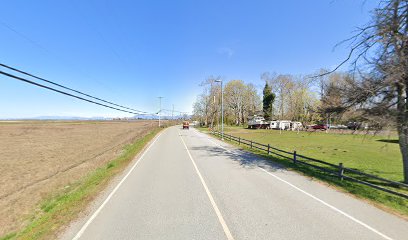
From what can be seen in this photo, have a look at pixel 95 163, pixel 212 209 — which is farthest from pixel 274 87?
pixel 212 209

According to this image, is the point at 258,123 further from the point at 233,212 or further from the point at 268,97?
the point at 233,212

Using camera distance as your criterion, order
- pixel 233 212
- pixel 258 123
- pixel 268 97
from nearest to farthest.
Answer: pixel 233 212 → pixel 258 123 → pixel 268 97

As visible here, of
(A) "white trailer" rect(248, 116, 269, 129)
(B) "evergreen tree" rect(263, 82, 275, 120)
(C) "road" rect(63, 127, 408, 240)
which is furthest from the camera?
(B) "evergreen tree" rect(263, 82, 275, 120)

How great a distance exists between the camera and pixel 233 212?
7129mm

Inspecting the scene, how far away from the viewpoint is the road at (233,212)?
586 cm

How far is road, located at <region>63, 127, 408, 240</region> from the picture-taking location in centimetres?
586

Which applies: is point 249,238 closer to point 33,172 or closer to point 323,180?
point 323,180

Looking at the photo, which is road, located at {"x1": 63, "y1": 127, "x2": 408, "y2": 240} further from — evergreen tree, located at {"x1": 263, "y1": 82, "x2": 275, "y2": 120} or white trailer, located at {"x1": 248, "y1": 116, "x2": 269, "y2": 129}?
evergreen tree, located at {"x1": 263, "y1": 82, "x2": 275, "y2": 120}

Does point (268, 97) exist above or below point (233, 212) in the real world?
above

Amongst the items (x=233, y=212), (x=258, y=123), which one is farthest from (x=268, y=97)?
(x=233, y=212)

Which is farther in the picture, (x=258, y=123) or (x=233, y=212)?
(x=258, y=123)

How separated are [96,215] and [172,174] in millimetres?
5448

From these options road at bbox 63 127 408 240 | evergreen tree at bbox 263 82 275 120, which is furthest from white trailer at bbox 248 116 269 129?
road at bbox 63 127 408 240

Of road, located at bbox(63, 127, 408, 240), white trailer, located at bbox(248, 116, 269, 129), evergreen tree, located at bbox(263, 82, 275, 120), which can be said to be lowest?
road, located at bbox(63, 127, 408, 240)
